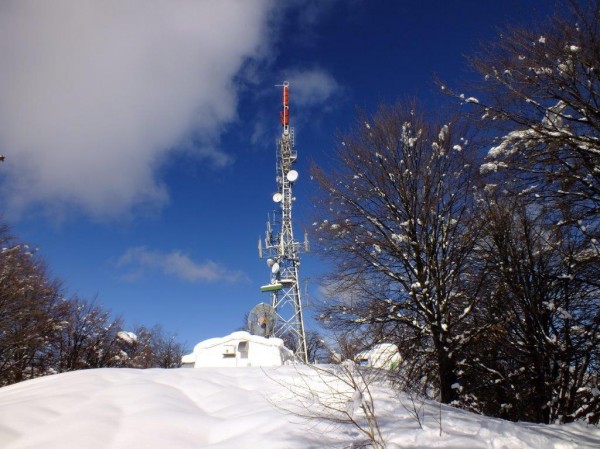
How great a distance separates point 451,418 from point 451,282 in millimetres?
3728

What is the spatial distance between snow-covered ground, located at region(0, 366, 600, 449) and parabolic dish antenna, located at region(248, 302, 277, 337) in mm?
15097

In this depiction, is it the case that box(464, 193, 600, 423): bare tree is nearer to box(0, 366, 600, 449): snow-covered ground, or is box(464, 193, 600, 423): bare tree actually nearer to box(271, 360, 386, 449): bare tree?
box(0, 366, 600, 449): snow-covered ground

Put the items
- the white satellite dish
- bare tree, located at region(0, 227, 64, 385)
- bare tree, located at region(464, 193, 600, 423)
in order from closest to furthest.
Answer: bare tree, located at region(464, 193, 600, 423) < bare tree, located at region(0, 227, 64, 385) < the white satellite dish

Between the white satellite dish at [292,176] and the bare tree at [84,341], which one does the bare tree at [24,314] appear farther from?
the white satellite dish at [292,176]

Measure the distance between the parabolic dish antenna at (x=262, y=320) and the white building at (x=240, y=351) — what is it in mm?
2744

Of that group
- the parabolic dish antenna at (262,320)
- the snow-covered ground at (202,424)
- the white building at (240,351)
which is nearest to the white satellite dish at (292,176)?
the parabolic dish antenna at (262,320)

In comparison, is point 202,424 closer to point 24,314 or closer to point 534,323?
point 534,323

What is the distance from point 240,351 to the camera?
58.9 ft

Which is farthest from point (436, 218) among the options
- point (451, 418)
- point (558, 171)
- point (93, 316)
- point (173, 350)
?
point (173, 350)

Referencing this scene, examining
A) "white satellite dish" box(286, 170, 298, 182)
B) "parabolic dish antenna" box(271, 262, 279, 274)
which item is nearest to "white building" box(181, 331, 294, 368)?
"parabolic dish antenna" box(271, 262, 279, 274)

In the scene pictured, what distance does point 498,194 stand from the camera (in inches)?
273

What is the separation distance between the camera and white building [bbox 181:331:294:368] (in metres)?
17.2

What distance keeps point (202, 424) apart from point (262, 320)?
16.8 meters

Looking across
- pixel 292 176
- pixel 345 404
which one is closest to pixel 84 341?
pixel 292 176
